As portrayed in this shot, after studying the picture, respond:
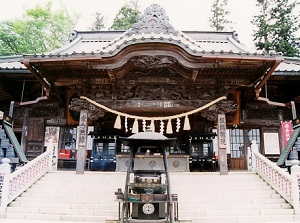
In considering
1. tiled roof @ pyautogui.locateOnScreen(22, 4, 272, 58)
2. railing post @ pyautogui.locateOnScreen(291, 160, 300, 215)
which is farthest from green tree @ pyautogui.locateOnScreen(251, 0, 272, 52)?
railing post @ pyautogui.locateOnScreen(291, 160, 300, 215)

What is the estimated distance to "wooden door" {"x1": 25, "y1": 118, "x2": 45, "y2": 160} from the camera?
40.2ft

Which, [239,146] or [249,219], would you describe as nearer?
[249,219]

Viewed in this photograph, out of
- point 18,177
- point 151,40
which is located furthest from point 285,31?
point 18,177

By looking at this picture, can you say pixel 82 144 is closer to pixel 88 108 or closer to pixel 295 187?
pixel 88 108

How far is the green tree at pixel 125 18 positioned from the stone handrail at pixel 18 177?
23.0m

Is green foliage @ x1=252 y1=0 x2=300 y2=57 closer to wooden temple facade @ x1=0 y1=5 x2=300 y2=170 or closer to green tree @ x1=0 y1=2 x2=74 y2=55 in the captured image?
wooden temple facade @ x1=0 y1=5 x2=300 y2=170

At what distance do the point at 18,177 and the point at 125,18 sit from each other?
86.0 ft

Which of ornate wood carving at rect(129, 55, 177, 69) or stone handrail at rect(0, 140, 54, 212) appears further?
ornate wood carving at rect(129, 55, 177, 69)

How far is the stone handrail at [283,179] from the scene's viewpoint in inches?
279

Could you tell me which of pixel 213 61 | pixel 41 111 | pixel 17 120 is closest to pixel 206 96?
pixel 213 61

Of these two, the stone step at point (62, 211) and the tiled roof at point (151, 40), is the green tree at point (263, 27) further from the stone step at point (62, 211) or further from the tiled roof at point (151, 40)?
the stone step at point (62, 211)

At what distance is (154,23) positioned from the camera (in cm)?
1033

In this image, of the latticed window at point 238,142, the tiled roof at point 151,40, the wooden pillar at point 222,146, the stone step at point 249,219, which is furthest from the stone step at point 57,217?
the latticed window at point 238,142

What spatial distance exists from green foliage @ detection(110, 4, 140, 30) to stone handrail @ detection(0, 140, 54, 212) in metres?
23.0
